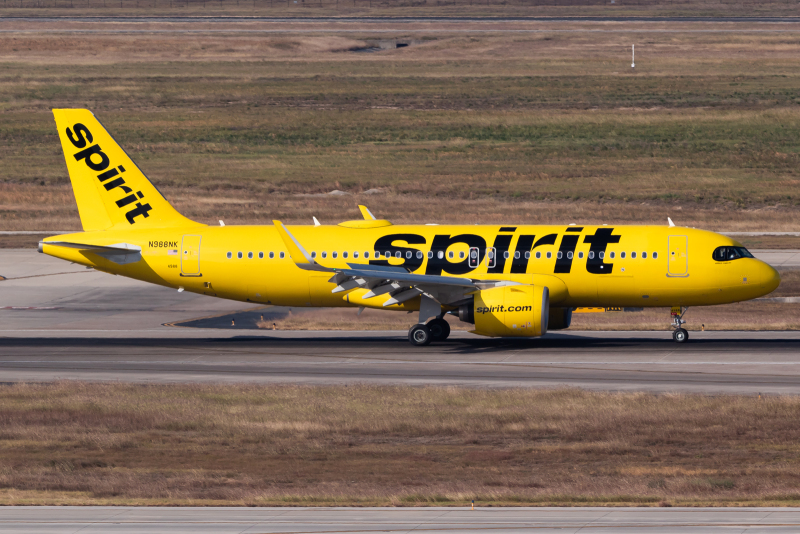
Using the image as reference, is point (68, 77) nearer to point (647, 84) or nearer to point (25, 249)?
point (647, 84)

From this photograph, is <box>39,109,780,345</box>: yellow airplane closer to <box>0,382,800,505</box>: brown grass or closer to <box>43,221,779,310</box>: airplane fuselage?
<box>43,221,779,310</box>: airplane fuselage

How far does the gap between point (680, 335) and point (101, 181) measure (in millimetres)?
24790

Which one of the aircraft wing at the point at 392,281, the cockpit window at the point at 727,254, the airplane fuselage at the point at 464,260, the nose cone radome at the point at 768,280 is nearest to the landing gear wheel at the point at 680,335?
the airplane fuselage at the point at 464,260

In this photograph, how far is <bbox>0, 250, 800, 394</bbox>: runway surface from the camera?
128 feet

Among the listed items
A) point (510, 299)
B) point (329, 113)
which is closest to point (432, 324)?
point (510, 299)

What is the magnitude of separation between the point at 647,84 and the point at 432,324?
11113cm

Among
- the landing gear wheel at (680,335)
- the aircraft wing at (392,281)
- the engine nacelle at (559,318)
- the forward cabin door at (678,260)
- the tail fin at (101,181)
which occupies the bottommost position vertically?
the landing gear wheel at (680,335)

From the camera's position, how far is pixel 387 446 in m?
30.8

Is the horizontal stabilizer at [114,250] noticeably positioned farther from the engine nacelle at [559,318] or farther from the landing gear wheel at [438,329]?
the engine nacelle at [559,318]

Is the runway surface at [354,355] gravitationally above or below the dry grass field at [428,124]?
below

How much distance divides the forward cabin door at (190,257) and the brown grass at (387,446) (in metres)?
9.45

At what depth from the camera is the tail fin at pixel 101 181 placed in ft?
157

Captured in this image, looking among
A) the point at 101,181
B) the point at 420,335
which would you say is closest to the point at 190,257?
the point at 101,181

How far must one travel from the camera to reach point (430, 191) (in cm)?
9525
